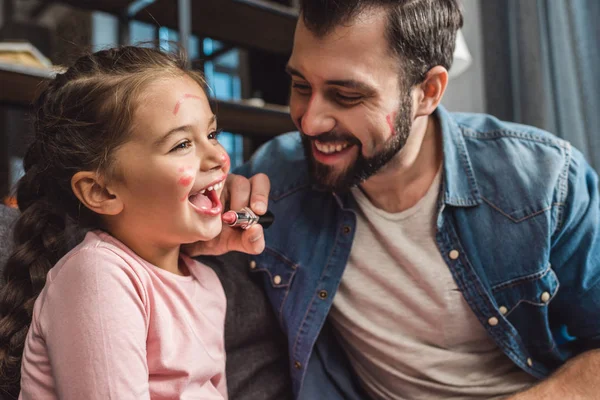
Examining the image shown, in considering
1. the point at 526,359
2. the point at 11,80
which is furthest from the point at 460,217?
the point at 11,80

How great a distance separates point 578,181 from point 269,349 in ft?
2.41

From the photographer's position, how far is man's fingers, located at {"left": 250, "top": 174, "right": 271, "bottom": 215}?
103 centimetres

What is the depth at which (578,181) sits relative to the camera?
1.13m

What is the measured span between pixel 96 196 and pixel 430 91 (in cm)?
77

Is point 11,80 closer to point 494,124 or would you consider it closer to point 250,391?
point 250,391

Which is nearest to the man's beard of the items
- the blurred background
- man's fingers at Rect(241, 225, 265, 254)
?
man's fingers at Rect(241, 225, 265, 254)

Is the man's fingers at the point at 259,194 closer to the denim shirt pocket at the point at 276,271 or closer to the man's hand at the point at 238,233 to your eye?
the man's hand at the point at 238,233

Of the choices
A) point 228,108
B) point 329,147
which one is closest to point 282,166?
point 329,147

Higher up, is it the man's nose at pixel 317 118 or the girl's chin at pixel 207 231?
the man's nose at pixel 317 118

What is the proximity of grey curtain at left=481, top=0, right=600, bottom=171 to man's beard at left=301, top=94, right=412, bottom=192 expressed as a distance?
1.10 meters

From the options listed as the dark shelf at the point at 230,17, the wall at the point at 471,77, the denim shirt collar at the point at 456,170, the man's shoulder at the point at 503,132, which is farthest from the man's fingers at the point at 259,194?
the wall at the point at 471,77

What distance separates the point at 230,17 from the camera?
7.86 feet

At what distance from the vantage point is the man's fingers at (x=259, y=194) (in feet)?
3.37

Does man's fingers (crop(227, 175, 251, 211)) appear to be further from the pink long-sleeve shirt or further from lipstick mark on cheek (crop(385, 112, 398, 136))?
lipstick mark on cheek (crop(385, 112, 398, 136))
